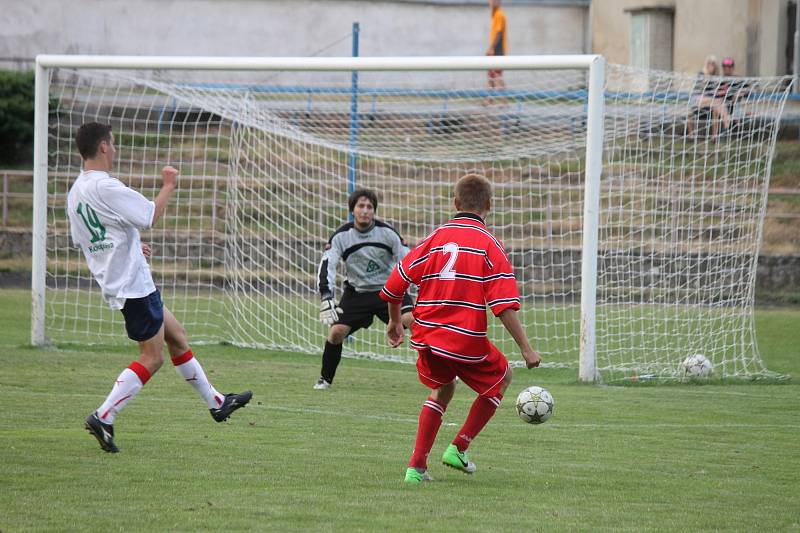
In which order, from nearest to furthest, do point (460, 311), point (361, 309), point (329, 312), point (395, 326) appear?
point (460, 311), point (395, 326), point (329, 312), point (361, 309)

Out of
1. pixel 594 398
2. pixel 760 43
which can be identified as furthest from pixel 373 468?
pixel 760 43

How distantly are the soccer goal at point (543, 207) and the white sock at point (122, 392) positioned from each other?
4.78 meters

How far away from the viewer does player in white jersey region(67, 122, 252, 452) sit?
708 cm

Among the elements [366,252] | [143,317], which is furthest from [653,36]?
[143,317]

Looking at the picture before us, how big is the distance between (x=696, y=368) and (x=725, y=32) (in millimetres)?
16458

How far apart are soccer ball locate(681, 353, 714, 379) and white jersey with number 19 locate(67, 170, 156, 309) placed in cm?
608

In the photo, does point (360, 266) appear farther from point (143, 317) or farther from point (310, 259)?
point (310, 259)

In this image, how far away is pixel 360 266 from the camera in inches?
417

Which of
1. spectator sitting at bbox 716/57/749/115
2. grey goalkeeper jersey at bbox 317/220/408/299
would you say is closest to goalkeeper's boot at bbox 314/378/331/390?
grey goalkeeper jersey at bbox 317/220/408/299

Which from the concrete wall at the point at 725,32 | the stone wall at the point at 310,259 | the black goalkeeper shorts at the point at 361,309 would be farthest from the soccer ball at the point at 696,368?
the concrete wall at the point at 725,32

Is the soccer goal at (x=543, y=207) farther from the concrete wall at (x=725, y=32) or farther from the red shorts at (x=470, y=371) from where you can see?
the concrete wall at (x=725, y=32)

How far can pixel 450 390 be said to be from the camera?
6.41m

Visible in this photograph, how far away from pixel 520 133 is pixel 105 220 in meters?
11.6

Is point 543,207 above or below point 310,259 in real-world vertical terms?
above
